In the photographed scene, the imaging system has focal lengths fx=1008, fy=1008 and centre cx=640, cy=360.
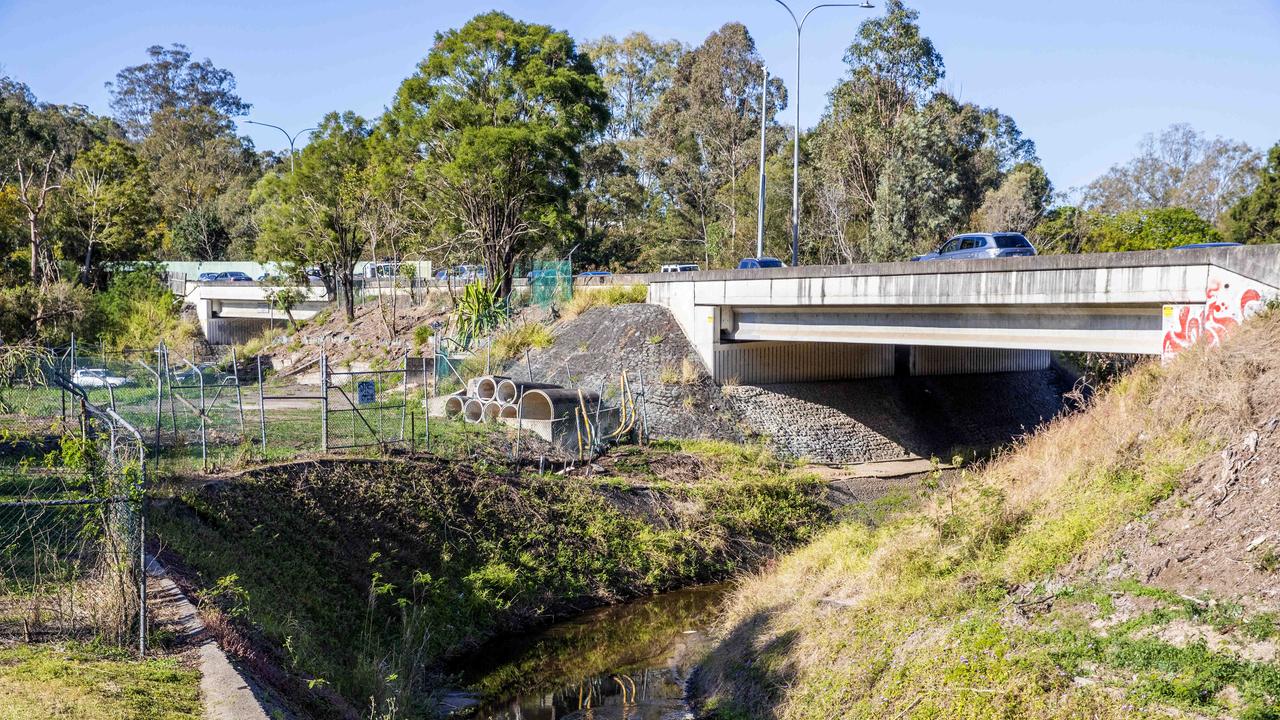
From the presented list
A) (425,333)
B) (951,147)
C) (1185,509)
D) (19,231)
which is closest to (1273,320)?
(1185,509)

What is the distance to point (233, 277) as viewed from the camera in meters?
61.3

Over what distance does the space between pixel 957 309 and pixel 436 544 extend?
13475mm

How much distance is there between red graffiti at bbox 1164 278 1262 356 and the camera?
17672 millimetres

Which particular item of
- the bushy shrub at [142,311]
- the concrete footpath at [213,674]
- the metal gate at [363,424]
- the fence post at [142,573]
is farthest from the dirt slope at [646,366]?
the bushy shrub at [142,311]

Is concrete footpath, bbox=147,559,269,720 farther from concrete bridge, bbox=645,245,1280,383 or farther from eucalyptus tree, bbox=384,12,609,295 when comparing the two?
eucalyptus tree, bbox=384,12,609,295

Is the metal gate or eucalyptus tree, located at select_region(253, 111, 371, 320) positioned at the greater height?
eucalyptus tree, located at select_region(253, 111, 371, 320)

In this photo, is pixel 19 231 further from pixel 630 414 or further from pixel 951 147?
pixel 951 147

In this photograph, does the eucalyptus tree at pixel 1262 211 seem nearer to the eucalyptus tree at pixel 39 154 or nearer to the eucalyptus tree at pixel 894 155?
the eucalyptus tree at pixel 894 155

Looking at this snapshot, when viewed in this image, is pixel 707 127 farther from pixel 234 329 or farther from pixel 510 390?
pixel 510 390

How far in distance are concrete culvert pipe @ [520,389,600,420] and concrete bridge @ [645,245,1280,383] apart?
Result: 6.14 meters

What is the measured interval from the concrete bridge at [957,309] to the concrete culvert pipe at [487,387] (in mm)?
7386

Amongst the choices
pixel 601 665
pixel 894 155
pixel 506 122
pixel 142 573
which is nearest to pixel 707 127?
pixel 894 155

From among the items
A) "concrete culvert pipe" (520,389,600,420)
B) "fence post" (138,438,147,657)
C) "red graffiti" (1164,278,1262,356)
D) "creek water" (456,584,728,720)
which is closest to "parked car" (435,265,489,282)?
"concrete culvert pipe" (520,389,600,420)

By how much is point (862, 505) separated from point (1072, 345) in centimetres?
682
